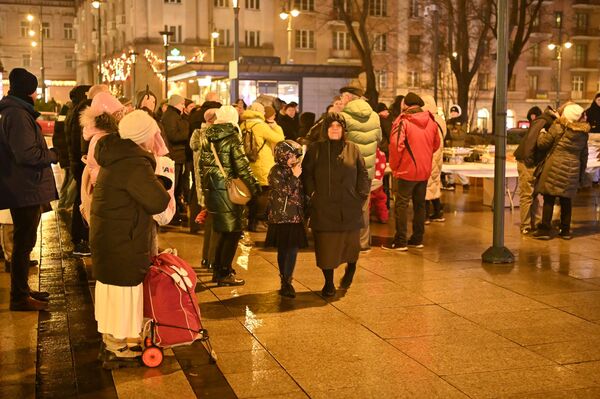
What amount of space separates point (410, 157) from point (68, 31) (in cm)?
10620

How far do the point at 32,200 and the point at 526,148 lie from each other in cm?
747

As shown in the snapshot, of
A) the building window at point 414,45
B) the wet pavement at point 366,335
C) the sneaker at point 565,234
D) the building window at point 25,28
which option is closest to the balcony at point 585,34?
the building window at point 414,45

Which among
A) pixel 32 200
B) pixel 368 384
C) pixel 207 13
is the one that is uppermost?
pixel 207 13

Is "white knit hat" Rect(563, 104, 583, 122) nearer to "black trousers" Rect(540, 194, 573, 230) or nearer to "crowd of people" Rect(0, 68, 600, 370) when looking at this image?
"crowd of people" Rect(0, 68, 600, 370)

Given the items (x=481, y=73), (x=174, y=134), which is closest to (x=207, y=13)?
(x=481, y=73)

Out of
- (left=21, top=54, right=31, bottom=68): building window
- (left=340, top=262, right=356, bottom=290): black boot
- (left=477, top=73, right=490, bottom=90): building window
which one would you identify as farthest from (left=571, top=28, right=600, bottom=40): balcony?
(left=340, top=262, right=356, bottom=290): black boot

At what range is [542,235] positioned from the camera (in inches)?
504

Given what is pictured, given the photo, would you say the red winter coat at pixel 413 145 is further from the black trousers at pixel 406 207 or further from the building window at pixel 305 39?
the building window at pixel 305 39

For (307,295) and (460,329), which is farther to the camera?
(307,295)

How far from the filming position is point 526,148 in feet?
42.2

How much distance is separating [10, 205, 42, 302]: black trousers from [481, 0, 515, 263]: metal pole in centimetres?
540

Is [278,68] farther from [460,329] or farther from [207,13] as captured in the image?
[207,13]

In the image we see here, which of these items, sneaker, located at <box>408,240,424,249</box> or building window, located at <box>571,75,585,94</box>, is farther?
building window, located at <box>571,75,585,94</box>

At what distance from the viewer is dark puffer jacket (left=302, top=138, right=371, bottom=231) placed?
880cm
